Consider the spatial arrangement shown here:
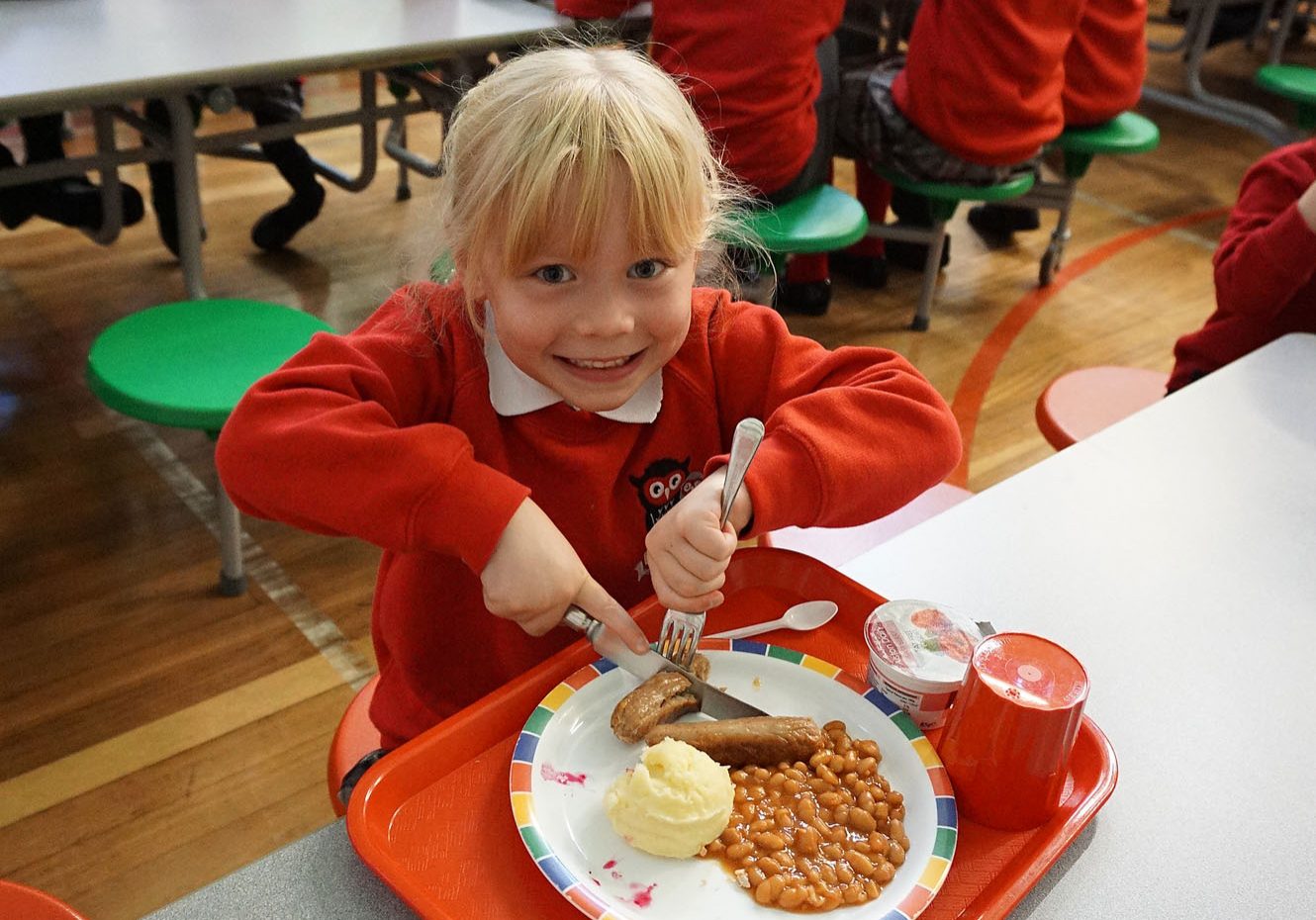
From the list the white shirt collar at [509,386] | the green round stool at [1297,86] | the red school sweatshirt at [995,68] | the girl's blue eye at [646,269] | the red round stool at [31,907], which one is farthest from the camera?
the green round stool at [1297,86]

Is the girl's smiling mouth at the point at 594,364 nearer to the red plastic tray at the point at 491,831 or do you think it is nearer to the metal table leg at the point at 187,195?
the red plastic tray at the point at 491,831

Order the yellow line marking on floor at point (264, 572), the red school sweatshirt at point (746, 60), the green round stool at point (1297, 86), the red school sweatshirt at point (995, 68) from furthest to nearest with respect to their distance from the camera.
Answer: the green round stool at point (1297, 86) < the red school sweatshirt at point (995, 68) < the red school sweatshirt at point (746, 60) < the yellow line marking on floor at point (264, 572)

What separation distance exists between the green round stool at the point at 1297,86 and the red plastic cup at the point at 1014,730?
434 centimetres

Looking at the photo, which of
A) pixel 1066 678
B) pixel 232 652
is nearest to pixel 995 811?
pixel 1066 678

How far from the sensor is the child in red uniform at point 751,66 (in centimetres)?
244

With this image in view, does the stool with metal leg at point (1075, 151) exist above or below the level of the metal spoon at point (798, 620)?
below

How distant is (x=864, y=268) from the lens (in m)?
3.60

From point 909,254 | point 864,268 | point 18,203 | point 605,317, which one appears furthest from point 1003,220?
point 605,317

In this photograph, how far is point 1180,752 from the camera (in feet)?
3.04

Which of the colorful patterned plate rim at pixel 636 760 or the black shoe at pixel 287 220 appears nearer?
the colorful patterned plate rim at pixel 636 760

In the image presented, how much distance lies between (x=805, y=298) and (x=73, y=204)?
190 cm

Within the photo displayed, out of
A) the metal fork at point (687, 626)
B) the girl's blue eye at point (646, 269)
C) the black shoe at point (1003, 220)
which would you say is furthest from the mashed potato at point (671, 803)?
the black shoe at point (1003, 220)

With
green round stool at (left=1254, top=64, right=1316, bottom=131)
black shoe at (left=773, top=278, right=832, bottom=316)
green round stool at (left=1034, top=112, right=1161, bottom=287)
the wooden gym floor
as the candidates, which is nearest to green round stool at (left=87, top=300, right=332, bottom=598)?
the wooden gym floor

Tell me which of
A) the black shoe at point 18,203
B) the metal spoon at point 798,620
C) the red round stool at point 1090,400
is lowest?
the black shoe at point 18,203
